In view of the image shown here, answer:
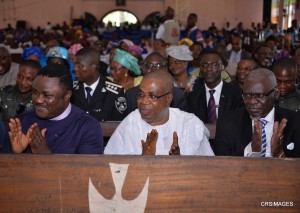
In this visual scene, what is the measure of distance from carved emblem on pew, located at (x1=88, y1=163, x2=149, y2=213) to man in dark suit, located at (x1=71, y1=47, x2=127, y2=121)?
2.31 meters

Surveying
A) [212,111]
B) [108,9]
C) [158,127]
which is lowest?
[212,111]

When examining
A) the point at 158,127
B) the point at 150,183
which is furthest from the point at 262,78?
the point at 150,183

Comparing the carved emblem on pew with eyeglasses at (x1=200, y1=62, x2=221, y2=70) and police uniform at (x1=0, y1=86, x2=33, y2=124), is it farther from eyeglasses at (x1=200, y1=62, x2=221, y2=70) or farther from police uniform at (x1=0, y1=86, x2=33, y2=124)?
eyeglasses at (x1=200, y1=62, x2=221, y2=70)

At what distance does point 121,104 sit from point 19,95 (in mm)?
954

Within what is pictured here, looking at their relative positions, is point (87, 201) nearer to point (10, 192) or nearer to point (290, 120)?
point (10, 192)

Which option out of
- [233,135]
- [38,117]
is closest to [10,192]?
[38,117]

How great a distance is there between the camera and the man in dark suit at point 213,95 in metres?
4.89

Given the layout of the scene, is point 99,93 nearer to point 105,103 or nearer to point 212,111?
point 105,103

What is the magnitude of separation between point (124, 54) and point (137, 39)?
35.8 ft

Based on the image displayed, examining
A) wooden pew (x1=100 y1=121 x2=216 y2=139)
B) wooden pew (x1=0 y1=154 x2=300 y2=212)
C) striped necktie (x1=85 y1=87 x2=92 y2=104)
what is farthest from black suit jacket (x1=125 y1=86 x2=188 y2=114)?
wooden pew (x1=0 y1=154 x2=300 y2=212)

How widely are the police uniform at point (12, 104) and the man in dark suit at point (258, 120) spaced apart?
1.88 metres

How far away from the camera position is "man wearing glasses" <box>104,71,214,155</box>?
3393 millimetres

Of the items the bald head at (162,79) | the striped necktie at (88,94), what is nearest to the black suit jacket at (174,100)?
the striped necktie at (88,94)

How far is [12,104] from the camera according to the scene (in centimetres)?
453
